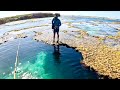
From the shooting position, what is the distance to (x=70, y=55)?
1308 centimetres

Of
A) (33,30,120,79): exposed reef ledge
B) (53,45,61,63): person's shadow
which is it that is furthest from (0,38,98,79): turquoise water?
(33,30,120,79): exposed reef ledge

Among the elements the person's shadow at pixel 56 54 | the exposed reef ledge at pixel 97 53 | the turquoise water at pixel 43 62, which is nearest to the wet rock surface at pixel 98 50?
the exposed reef ledge at pixel 97 53

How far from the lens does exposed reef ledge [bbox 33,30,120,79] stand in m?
10.4

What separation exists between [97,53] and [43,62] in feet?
11.8

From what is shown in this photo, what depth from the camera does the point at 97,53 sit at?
13156 millimetres

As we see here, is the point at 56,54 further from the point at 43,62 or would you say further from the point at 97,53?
the point at 97,53

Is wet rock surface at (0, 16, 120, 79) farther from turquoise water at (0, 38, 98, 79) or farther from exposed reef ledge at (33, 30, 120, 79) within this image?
turquoise water at (0, 38, 98, 79)

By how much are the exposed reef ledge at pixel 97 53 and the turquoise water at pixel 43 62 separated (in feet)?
1.59

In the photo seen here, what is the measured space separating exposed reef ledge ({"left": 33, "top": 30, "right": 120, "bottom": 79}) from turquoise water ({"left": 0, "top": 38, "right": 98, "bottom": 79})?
485 millimetres

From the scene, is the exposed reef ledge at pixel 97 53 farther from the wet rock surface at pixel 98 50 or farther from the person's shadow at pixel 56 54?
the person's shadow at pixel 56 54
